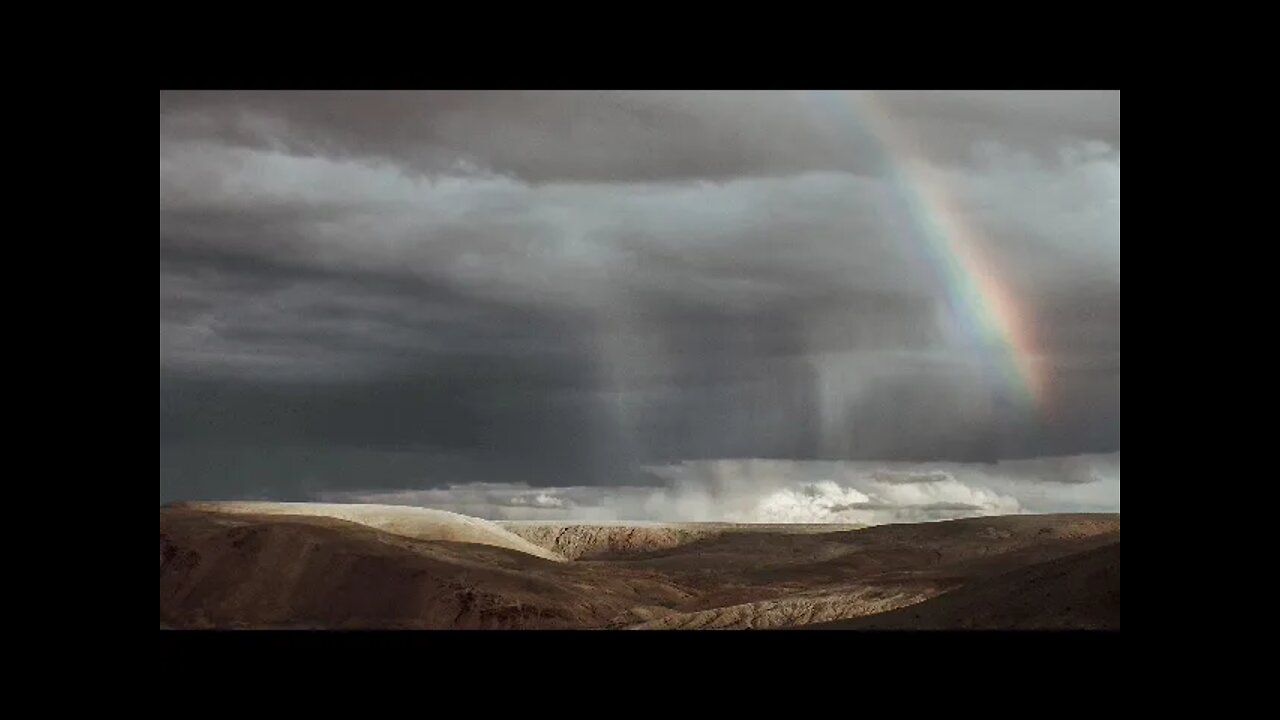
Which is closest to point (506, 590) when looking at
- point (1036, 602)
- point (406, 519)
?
point (1036, 602)

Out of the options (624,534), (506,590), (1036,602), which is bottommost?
(624,534)

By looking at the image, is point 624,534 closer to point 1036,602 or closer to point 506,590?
point 506,590

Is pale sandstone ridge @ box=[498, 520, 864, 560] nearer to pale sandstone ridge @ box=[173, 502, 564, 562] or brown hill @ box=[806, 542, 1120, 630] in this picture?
pale sandstone ridge @ box=[173, 502, 564, 562]

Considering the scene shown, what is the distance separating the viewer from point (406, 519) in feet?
214

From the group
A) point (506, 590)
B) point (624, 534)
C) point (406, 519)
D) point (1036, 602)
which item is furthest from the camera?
point (624, 534)

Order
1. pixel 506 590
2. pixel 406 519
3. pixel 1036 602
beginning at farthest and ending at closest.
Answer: pixel 406 519 < pixel 506 590 < pixel 1036 602

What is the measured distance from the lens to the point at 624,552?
103 m

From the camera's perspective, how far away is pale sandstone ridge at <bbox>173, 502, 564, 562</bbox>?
61969 mm

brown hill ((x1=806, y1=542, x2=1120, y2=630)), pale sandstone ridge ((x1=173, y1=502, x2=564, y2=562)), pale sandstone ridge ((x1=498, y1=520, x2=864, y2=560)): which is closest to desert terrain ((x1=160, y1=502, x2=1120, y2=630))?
brown hill ((x1=806, y1=542, x2=1120, y2=630))

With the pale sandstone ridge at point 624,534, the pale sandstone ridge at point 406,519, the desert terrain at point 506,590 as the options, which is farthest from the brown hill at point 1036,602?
the pale sandstone ridge at point 624,534
